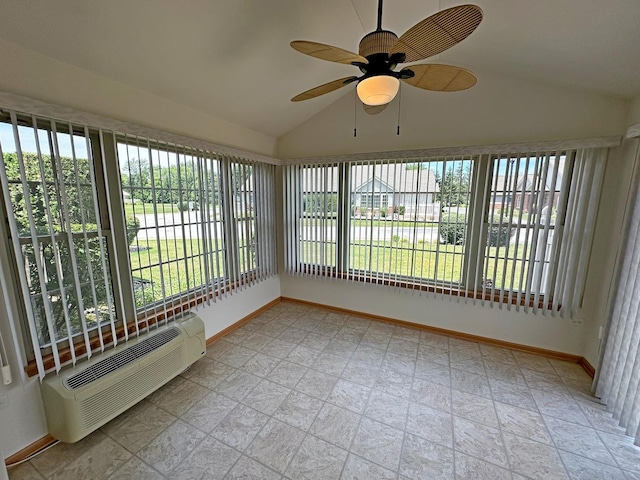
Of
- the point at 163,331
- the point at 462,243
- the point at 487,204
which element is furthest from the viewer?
the point at 462,243

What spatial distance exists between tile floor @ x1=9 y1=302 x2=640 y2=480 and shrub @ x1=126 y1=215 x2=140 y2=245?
125 cm

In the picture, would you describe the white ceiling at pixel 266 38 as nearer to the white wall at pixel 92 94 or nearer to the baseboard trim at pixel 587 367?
the white wall at pixel 92 94

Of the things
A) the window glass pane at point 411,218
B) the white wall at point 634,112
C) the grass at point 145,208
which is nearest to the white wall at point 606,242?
the white wall at point 634,112

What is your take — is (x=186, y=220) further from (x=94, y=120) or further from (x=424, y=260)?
(x=424, y=260)

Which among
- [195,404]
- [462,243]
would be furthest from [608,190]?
[195,404]

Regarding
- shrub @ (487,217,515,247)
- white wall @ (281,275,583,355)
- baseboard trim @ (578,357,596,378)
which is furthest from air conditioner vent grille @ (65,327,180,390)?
baseboard trim @ (578,357,596,378)

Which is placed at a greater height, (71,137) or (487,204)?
(71,137)

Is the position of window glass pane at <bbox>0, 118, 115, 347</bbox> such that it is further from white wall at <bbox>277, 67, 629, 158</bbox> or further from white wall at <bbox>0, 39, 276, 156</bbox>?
white wall at <bbox>277, 67, 629, 158</bbox>

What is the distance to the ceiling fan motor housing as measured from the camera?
3.91 ft

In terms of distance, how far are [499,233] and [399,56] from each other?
6.81 ft

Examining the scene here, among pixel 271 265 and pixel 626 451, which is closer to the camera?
pixel 626 451

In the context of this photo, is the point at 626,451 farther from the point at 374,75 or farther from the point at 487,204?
the point at 374,75

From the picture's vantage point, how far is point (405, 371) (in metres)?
2.39

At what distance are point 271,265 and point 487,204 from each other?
2659 millimetres
